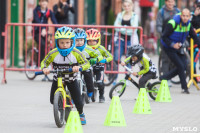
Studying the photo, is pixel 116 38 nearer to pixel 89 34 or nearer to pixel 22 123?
pixel 89 34

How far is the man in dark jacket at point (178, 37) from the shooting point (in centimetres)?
1420

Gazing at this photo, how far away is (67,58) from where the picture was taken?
922 cm

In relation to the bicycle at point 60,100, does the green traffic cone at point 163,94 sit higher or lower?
lower

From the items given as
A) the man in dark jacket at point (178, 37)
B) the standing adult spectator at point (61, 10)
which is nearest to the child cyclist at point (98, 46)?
the man in dark jacket at point (178, 37)

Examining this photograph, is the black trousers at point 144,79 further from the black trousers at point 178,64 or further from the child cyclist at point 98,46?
the black trousers at point 178,64

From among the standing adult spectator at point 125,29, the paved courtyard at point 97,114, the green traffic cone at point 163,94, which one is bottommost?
the paved courtyard at point 97,114

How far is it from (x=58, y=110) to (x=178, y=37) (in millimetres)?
5780

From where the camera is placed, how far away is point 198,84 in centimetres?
1641

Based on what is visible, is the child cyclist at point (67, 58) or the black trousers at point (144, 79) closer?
the child cyclist at point (67, 58)

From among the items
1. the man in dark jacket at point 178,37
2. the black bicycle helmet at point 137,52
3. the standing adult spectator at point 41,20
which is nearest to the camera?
the black bicycle helmet at point 137,52

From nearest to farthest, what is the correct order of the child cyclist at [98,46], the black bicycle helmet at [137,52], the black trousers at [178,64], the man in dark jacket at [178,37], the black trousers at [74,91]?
the black trousers at [74,91] → the child cyclist at [98,46] → the black bicycle helmet at [137,52] → the man in dark jacket at [178,37] → the black trousers at [178,64]

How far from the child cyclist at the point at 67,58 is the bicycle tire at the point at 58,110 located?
0.65 feet

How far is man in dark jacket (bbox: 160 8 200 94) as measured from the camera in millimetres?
14195

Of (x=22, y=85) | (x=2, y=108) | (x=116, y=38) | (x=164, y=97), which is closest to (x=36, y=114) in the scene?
(x=2, y=108)
